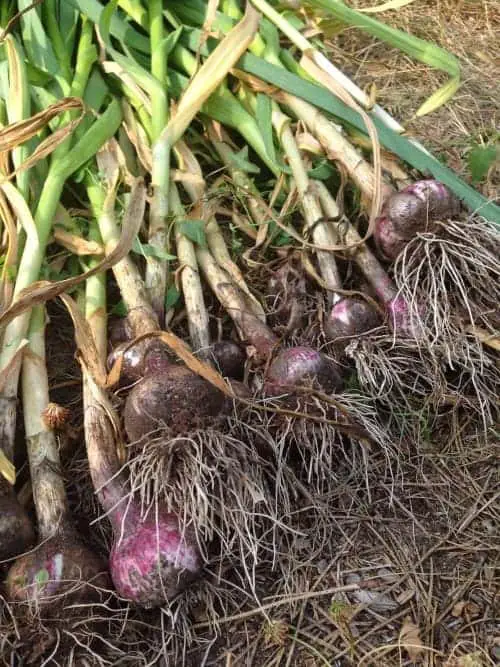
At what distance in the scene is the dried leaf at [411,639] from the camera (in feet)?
3.92

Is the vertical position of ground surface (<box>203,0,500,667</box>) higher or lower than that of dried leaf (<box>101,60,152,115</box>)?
lower

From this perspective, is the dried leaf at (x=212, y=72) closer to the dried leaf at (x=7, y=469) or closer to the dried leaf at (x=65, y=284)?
the dried leaf at (x=65, y=284)

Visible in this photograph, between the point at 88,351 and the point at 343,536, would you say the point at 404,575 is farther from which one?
the point at 88,351

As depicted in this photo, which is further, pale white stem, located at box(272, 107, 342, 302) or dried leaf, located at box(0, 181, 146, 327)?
pale white stem, located at box(272, 107, 342, 302)

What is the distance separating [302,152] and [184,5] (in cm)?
66

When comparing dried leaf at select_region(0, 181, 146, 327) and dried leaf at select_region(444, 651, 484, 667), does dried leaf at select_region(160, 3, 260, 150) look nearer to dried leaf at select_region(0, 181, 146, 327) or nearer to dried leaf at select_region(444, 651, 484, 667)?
dried leaf at select_region(0, 181, 146, 327)

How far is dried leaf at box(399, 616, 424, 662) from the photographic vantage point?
120 cm

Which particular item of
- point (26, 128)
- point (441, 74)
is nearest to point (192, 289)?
point (26, 128)

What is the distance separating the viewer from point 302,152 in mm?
1870

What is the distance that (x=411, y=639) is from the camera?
1.22 metres

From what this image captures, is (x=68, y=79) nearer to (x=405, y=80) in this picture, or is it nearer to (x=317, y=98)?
(x=317, y=98)

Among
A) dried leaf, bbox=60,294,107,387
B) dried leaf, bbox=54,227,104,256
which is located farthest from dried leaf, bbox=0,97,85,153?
dried leaf, bbox=60,294,107,387

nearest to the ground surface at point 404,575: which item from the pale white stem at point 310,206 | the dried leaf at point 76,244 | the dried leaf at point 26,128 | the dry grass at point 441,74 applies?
the pale white stem at point 310,206

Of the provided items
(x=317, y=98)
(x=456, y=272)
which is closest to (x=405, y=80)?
(x=317, y=98)
